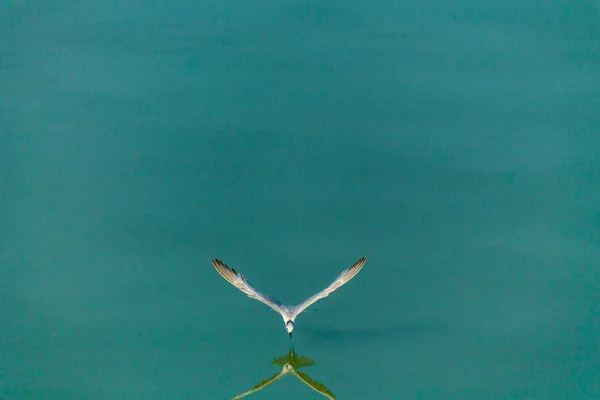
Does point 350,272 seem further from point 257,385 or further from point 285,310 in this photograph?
point 257,385

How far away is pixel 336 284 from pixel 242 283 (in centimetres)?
54

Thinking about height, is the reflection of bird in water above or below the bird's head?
below

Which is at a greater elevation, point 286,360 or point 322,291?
point 322,291

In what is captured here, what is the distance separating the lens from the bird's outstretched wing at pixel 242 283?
148 inches

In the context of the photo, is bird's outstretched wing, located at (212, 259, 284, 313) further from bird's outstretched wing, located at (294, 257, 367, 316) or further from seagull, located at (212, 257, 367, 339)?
bird's outstretched wing, located at (294, 257, 367, 316)

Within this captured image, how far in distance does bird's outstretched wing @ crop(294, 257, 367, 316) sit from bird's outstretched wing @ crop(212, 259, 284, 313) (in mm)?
123

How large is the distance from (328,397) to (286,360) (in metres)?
0.31

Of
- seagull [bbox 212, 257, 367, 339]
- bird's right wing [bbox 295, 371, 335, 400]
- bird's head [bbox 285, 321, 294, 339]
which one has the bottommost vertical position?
bird's right wing [bbox 295, 371, 335, 400]

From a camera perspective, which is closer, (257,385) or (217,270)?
(257,385)

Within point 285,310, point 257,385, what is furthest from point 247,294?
point 257,385

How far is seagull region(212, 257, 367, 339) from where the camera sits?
12.3 ft

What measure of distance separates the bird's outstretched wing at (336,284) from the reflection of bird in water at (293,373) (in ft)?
0.83

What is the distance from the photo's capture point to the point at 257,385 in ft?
12.2

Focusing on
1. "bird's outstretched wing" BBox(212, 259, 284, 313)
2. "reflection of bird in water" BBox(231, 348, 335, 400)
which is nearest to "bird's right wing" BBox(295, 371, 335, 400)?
"reflection of bird in water" BBox(231, 348, 335, 400)
